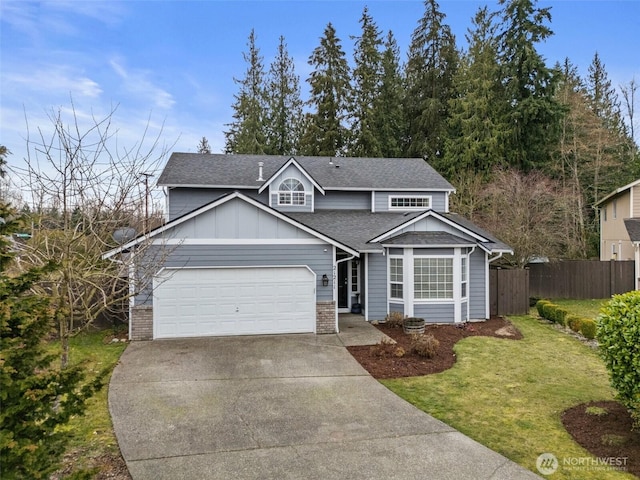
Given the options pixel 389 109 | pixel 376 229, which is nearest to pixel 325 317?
pixel 376 229

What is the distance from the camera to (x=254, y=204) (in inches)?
484

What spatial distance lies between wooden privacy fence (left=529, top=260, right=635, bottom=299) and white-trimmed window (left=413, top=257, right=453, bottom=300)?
791 centimetres

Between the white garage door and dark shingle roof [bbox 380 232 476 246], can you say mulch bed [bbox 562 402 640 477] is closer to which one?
dark shingle roof [bbox 380 232 476 246]

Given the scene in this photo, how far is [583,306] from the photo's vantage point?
1773 centimetres

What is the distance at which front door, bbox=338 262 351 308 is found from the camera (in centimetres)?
1617

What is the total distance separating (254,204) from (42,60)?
6.07 meters

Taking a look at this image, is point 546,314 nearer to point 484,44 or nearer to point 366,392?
point 366,392

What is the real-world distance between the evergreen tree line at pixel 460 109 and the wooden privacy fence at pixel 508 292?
8467 mm

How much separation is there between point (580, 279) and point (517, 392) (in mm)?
14245

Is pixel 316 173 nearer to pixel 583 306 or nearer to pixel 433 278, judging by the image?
pixel 433 278

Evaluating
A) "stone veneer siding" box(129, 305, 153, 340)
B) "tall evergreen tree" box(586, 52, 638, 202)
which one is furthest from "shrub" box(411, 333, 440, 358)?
"tall evergreen tree" box(586, 52, 638, 202)

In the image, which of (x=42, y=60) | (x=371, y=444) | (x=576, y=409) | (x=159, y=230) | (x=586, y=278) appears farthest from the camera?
(x=586, y=278)

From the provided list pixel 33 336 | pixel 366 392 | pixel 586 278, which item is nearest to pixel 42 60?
pixel 33 336

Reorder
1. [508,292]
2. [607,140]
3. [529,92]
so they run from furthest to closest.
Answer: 1. [529,92]
2. [607,140]
3. [508,292]
